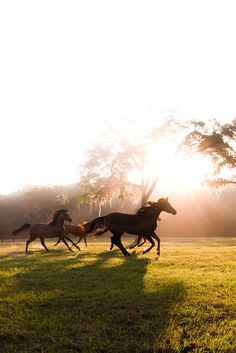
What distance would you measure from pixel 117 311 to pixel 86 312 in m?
0.63

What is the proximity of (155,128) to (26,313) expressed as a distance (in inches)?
1153

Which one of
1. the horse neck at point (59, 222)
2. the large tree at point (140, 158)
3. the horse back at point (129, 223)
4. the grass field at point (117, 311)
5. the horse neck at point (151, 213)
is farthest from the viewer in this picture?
the large tree at point (140, 158)

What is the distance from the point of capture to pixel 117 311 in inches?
314

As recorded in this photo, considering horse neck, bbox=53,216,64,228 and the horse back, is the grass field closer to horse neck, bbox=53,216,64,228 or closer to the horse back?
the horse back

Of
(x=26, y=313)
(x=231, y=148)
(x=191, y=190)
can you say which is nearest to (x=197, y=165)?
(x=231, y=148)

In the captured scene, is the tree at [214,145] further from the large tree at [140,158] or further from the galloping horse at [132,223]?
the galloping horse at [132,223]

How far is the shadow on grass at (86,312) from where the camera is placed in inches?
251

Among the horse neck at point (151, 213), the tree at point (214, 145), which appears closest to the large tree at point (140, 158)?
the tree at point (214, 145)

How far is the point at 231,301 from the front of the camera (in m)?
8.80

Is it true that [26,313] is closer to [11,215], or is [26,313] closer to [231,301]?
[231,301]

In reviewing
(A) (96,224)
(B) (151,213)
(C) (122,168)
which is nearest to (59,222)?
(A) (96,224)

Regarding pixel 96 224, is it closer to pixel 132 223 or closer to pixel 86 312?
pixel 132 223

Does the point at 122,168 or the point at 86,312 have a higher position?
the point at 122,168

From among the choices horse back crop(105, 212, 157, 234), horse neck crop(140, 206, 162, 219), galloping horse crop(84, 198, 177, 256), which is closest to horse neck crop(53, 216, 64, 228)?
galloping horse crop(84, 198, 177, 256)
